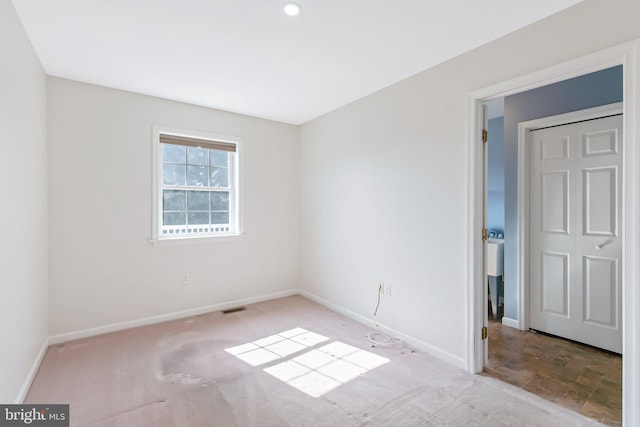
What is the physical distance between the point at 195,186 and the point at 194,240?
2.21ft

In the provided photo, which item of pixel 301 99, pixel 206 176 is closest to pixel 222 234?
pixel 206 176

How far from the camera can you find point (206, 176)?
386 cm

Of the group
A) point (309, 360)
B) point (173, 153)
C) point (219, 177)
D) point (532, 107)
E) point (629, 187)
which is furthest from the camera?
point (219, 177)

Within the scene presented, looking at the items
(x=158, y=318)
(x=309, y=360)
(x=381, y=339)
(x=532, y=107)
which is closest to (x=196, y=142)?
(x=158, y=318)

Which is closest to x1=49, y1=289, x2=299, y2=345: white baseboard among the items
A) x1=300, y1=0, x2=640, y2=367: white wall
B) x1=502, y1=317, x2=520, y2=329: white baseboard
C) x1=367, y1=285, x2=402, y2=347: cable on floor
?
x1=300, y1=0, x2=640, y2=367: white wall

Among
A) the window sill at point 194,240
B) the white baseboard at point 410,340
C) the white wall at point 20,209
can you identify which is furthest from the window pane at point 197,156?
the white baseboard at point 410,340

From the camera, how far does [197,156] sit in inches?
149

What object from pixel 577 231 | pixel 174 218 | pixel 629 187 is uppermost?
pixel 629 187

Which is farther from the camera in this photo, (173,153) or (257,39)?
(173,153)

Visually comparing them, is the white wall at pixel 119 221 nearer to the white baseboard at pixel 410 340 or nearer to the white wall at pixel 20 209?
the white wall at pixel 20 209

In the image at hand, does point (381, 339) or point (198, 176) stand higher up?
point (198, 176)

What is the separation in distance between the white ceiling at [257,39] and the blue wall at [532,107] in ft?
4.42

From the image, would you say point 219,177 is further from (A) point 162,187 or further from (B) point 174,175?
(A) point 162,187

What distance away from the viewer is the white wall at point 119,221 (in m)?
2.93
